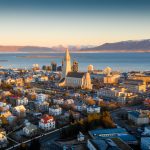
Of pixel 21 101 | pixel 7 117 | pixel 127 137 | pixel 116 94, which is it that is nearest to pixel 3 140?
pixel 7 117

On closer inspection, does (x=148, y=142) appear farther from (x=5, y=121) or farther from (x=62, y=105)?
(x=62, y=105)

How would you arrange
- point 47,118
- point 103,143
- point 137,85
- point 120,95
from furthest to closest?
point 137,85
point 120,95
point 47,118
point 103,143

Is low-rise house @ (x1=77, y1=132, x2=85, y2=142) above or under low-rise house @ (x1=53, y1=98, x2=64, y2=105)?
under

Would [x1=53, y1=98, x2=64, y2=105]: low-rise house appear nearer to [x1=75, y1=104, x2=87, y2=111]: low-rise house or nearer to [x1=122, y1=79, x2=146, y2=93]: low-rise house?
[x1=75, y1=104, x2=87, y2=111]: low-rise house

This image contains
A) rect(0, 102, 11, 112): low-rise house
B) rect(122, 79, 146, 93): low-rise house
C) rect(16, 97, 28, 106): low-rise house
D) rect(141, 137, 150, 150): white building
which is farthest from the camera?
rect(122, 79, 146, 93): low-rise house

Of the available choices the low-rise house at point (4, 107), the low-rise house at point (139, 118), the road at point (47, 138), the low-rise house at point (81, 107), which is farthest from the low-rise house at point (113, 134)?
the low-rise house at point (4, 107)

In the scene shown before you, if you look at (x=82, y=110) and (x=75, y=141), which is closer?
(x=75, y=141)

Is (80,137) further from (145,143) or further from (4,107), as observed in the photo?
(4,107)

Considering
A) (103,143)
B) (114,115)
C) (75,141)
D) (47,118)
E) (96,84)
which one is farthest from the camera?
(96,84)

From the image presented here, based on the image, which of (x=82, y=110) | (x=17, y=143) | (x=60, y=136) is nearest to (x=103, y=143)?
(x=60, y=136)

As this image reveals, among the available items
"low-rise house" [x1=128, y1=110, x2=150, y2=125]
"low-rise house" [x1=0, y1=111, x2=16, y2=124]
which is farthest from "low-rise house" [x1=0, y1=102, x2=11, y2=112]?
"low-rise house" [x1=128, y1=110, x2=150, y2=125]

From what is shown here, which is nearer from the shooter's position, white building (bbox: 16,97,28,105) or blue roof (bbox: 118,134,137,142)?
blue roof (bbox: 118,134,137,142)
